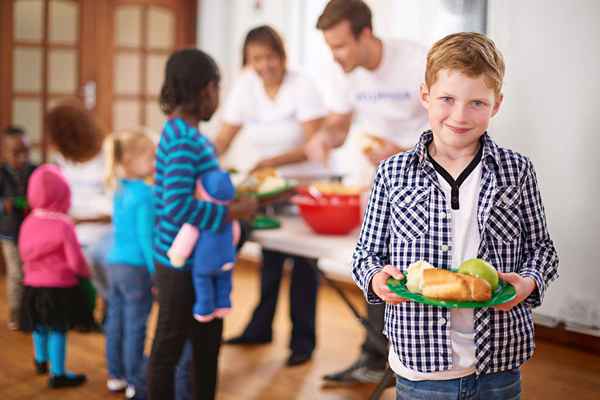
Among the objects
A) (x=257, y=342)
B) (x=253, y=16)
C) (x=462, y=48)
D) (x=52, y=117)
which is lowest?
(x=257, y=342)

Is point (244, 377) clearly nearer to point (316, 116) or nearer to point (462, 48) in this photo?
point (316, 116)

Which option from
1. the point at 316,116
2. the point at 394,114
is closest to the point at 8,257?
the point at 316,116

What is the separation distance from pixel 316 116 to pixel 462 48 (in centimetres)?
199

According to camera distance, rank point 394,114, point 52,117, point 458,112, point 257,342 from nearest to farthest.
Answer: point 458,112, point 394,114, point 52,117, point 257,342

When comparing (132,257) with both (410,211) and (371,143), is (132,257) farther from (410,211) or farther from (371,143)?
(410,211)

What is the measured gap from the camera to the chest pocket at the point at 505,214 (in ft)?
4.93

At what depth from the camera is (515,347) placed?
1548 millimetres

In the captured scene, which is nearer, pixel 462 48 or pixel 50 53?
pixel 462 48

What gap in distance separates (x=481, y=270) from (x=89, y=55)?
453 cm

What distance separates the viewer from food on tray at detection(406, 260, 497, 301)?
4.56 feet

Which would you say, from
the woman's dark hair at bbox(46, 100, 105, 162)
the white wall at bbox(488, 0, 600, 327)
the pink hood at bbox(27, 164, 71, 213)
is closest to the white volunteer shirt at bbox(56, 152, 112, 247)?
the woman's dark hair at bbox(46, 100, 105, 162)

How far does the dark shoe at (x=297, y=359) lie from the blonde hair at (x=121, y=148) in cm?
114

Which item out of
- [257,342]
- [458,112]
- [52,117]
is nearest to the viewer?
[458,112]

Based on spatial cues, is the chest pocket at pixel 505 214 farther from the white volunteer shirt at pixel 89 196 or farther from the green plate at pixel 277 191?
the white volunteer shirt at pixel 89 196
